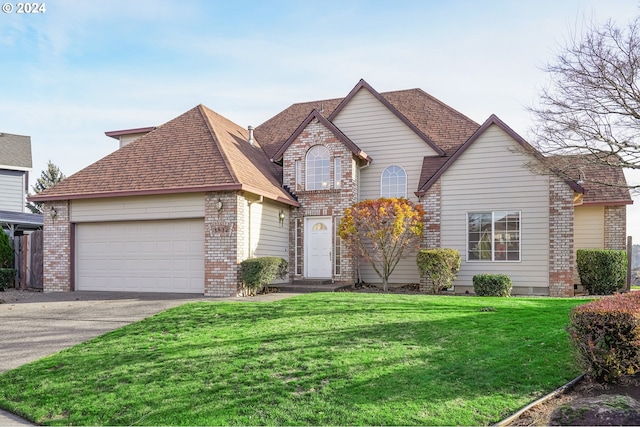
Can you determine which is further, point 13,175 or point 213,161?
point 13,175

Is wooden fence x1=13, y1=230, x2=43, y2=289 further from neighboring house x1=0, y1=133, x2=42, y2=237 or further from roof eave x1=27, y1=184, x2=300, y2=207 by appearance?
neighboring house x1=0, y1=133, x2=42, y2=237

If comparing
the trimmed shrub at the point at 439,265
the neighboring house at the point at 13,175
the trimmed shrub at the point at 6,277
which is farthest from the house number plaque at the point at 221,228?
the neighboring house at the point at 13,175

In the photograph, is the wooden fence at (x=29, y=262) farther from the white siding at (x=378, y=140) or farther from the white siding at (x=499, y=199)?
the white siding at (x=499, y=199)

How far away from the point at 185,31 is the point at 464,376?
10.1 metres

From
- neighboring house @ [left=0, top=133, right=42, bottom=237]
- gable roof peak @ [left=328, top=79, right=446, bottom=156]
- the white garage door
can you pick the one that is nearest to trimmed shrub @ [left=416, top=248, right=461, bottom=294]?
gable roof peak @ [left=328, top=79, right=446, bottom=156]

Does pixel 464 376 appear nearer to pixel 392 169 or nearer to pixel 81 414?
pixel 81 414

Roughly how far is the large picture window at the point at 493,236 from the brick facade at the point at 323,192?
155 inches

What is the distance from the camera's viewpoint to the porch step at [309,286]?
14.1m

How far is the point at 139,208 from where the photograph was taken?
560 inches

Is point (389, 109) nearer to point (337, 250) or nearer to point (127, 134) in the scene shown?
point (337, 250)

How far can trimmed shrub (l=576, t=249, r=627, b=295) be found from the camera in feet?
48.7

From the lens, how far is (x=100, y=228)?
14898 millimetres

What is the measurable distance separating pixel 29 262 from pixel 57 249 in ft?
8.13

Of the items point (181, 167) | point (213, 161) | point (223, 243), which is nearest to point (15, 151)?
point (181, 167)
